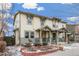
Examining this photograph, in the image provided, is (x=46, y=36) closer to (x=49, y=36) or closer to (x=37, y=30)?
(x=49, y=36)

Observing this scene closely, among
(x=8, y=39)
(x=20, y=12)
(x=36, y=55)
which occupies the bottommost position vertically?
(x=36, y=55)

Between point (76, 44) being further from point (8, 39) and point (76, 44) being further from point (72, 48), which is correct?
point (8, 39)

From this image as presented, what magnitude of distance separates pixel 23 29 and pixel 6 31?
0.29 meters

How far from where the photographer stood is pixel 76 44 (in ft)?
13.7

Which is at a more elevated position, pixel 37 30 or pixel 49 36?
pixel 37 30

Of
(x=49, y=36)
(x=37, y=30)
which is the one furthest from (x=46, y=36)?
(x=37, y=30)

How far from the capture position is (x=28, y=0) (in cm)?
420

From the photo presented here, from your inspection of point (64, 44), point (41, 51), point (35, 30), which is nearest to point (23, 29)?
point (35, 30)

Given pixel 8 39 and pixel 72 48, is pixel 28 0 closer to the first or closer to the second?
pixel 8 39

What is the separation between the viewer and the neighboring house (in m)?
4.19

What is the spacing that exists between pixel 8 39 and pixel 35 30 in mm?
482

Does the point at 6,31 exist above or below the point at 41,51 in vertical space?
above

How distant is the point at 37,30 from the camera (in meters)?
4.20

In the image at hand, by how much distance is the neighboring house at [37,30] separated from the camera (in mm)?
4188
